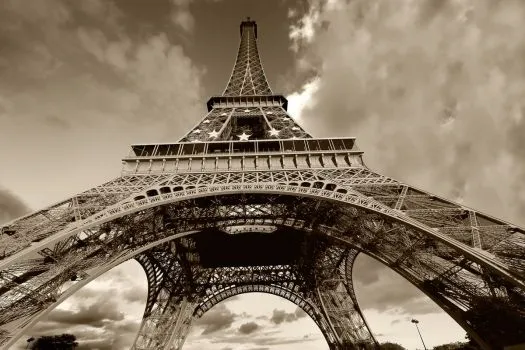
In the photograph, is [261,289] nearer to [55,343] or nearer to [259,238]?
[259,238]

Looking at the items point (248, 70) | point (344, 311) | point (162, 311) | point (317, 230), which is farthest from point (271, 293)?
point (248, 70)

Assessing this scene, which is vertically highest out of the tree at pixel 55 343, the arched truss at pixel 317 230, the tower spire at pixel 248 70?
the tower spire at pixel 248 70

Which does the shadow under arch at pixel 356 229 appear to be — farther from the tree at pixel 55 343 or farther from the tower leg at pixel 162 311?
the tree at pixel 55 343

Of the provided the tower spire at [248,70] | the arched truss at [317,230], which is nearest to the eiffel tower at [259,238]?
the arched truss at [317,230]

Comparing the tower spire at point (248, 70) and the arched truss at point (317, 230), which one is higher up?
the tower spire at point (248, 70)

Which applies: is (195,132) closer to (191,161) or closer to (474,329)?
(191,161)

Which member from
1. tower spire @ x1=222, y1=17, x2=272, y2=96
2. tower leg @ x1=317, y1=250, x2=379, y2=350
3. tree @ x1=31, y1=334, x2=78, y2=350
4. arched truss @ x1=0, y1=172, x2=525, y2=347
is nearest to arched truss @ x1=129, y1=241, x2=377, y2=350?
tower leg @ x1=317, y1=250, x2=379, y2=350

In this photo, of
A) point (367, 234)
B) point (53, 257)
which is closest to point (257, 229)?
point (367, 234)

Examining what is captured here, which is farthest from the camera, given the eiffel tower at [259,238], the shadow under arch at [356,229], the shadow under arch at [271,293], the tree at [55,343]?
the tree at [55,343]

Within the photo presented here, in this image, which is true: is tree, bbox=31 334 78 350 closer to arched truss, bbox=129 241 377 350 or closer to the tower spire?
arched truss, bbox=129 241 377 350
